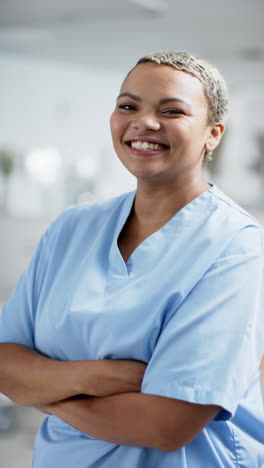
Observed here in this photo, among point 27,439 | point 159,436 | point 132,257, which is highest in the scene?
point 132,257

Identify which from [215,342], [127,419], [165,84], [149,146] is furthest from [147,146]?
[127,419]

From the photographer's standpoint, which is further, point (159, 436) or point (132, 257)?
point (132, 257)

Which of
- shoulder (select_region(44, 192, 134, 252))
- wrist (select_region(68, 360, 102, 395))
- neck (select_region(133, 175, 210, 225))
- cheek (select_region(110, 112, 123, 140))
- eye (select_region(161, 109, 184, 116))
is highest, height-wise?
eye (select_region(161, 109, 184, 116))

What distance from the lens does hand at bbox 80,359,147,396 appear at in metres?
0.90

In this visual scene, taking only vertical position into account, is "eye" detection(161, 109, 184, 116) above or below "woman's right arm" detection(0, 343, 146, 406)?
above

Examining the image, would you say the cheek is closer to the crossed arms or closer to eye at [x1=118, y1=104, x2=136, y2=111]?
eye at [x1=118, y1=104, x2=136, y2=111]

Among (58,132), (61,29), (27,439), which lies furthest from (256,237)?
(58,132)

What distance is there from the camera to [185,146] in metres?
0.94

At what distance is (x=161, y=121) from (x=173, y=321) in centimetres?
32

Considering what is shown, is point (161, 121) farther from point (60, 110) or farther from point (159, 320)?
point (60, 110)

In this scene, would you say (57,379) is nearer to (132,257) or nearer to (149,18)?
(132,257)

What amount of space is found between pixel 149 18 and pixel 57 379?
239cm

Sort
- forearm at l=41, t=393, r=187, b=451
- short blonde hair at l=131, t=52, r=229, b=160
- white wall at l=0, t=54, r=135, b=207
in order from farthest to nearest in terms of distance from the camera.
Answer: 1. white wall at l=0, t=54, r=135, b=207
2. short blonde hair at l=131, t=52, r=229, b=160
3. forearm at l=41, t=393, r=187, b=451

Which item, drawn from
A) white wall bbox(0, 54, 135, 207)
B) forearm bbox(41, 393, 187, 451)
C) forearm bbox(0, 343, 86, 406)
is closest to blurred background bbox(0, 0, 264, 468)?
white wall bbox(0, 54, 135, 207)
